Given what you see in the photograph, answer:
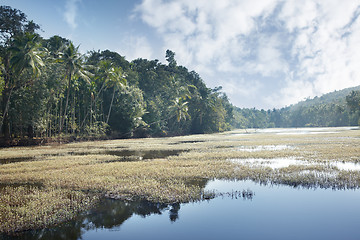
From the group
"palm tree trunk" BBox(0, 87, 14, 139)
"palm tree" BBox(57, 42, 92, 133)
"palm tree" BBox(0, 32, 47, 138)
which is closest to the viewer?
"palm tree" BBox(0, 32, 47, 138)

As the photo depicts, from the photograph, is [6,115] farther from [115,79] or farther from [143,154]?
[143,154]

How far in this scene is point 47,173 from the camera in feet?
43.4

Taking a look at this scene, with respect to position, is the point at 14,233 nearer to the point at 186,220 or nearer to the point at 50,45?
the point at 186,220

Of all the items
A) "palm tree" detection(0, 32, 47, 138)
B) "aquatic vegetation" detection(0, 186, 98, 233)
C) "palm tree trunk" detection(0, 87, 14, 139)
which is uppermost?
"palm tree" detection(0, 32, 47, 138)

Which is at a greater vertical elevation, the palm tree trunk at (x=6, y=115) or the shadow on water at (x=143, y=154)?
the palm tree trunk at (x=6, y=115)

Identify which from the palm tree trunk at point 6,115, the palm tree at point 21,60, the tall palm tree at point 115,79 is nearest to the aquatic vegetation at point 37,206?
the palm tree at point 21,60

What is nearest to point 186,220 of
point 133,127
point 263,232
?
point 263,232

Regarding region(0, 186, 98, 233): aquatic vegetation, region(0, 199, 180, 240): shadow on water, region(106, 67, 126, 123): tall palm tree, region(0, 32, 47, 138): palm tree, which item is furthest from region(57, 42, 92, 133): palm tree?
region(0, 199, 180, 240): shadow on water

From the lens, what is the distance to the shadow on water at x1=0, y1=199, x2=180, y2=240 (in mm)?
5980

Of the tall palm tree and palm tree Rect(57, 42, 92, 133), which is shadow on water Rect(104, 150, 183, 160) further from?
the tall palm tree

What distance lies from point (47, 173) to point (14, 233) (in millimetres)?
7767

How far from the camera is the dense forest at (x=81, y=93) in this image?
106 feet

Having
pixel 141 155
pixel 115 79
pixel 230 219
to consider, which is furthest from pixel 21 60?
pixel 230 219

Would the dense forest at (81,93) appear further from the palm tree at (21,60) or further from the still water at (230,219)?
the still water at (230,219)
